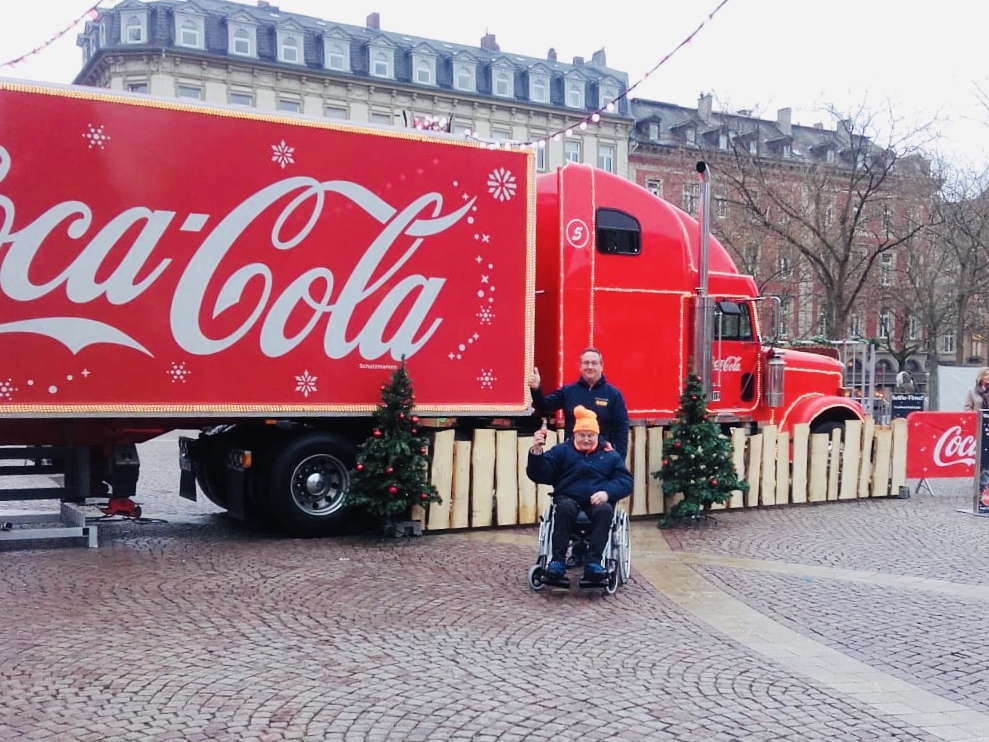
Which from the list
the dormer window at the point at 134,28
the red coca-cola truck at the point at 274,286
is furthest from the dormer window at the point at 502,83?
the red coca-cola truck at the point at 274,286

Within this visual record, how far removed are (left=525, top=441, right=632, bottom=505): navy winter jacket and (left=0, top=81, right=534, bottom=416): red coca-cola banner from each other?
2314 millimetres

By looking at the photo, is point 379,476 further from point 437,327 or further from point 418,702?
point 418,702

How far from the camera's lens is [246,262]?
888cm

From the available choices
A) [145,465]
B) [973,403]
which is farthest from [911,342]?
[145,465]

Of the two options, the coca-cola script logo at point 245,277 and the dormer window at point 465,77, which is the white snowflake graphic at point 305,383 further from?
the dormer window at point 465,77

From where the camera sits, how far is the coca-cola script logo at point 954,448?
13219 mm

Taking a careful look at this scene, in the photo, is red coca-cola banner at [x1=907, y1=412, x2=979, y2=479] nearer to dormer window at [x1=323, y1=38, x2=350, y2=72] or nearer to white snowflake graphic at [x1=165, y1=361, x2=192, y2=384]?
white snowflake graphic at [x1=165, y1=361, x2=192, y2=384]

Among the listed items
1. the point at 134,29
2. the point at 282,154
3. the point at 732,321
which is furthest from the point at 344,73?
the point at 282,154

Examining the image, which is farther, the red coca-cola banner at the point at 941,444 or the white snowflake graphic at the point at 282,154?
the red coca-cola banner at the point at 941,444

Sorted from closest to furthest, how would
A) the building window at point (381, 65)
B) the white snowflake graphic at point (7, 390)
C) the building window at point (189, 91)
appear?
the white snowflake graphic at point (7, 390) → the building window at point (189, 91) → the building window at point (381, 65)

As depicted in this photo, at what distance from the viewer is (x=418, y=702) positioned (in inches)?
198

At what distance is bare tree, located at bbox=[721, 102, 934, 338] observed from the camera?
2703 cm

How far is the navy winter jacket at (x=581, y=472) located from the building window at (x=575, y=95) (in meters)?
54.7

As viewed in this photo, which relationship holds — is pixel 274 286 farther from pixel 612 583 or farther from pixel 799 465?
pixel 799 465
